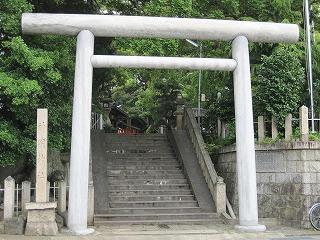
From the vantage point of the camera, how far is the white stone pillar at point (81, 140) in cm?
1137

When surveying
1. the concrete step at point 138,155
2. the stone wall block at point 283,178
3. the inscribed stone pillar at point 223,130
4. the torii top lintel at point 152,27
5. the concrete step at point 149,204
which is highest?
the torii top lintel at point 152,27

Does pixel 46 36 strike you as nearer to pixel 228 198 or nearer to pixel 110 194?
pixel 110 194

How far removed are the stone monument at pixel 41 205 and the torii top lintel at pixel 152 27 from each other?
2.32 metres

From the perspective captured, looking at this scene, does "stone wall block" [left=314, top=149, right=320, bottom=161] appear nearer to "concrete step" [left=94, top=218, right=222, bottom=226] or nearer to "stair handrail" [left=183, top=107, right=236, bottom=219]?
"stair handrail" [left=183, top=107, right=236, bottom=219]

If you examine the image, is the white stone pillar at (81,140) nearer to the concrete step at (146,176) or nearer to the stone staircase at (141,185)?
the stone staircase at (141,185)

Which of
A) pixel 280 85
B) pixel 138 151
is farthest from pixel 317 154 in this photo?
pixel 138 151

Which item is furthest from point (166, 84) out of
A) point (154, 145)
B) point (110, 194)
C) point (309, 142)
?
point (309, 142)

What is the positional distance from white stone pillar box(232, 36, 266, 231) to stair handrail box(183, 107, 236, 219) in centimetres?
159

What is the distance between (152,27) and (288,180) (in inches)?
233

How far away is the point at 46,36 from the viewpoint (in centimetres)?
1309

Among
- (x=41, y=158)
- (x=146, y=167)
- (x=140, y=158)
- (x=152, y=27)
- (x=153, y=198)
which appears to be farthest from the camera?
(x=140, y=158)

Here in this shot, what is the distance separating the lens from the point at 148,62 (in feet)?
40.0

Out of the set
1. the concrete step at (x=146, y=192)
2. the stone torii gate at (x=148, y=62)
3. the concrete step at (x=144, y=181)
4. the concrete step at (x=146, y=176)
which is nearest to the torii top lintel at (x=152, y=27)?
the stone torii gate at (x=148, y=62)

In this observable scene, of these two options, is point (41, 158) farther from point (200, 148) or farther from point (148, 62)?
point (200, 148)
